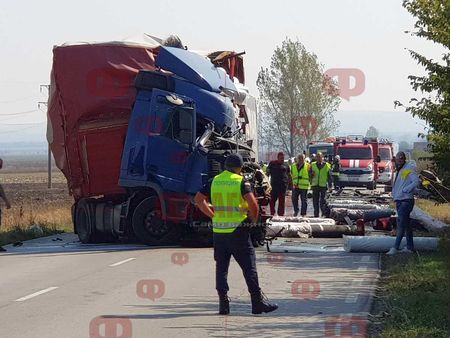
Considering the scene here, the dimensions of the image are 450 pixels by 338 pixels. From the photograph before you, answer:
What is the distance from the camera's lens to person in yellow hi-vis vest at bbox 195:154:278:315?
1048 centimetres

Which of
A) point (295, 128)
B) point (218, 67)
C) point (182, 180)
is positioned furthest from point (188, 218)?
point (295, 128)

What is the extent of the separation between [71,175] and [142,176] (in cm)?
210

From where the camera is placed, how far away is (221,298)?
35.1ft

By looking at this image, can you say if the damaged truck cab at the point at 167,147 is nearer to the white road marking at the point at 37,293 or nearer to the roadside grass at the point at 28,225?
the roadside grass at the point at 28,225

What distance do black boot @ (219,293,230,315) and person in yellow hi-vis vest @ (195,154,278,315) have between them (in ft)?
0.05

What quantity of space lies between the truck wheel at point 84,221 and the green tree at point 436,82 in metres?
6.94

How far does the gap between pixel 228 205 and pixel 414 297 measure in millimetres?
2757

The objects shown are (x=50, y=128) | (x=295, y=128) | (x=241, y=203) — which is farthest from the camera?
(x=295, y=128)

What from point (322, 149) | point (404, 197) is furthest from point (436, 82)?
point (322, 149)

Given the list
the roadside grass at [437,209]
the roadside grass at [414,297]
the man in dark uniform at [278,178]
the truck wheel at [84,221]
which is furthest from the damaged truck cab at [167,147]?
the roadside grass at [437,209]

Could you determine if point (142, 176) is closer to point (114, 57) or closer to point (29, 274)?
point (114, 57)

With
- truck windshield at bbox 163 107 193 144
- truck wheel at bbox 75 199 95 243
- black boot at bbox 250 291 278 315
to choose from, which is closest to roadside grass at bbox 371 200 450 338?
black boot at bbox 250 291 278 315

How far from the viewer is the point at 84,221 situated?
20734 millimetres

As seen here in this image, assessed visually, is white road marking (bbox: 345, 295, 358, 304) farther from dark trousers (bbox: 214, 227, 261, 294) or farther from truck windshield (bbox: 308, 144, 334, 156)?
truck windshield (bbox: 308, 144, 334, 156)
